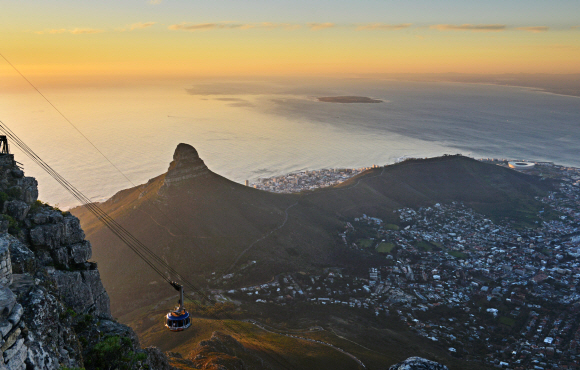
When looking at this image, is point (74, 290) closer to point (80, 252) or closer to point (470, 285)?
point (80, 252)

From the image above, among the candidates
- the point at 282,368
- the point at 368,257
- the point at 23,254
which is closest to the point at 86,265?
the point at 23,254

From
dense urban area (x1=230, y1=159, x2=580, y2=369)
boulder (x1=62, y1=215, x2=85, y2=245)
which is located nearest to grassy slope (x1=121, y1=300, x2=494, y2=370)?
dense urban area (x1=230, y1=159, x2=580, y2=369)

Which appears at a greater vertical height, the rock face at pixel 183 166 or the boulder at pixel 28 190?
the boulder at pixel 28 190

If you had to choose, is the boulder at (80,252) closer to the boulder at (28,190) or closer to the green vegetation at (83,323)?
the boulder at (28,190)

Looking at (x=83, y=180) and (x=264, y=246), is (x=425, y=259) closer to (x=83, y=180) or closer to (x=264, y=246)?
(x=264, y=246)

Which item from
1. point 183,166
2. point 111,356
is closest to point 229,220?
point 183,166

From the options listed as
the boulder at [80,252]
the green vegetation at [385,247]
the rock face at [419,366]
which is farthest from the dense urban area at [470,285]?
the boulder at [80,252]
